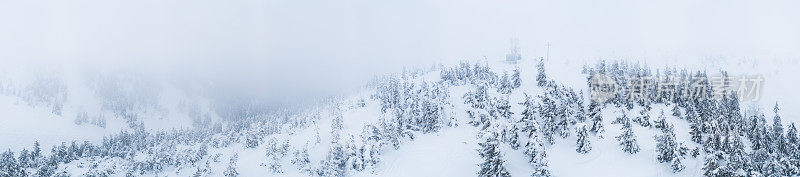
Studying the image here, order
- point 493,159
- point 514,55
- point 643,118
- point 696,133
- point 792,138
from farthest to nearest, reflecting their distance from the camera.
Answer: point 514,55 → point 643,118 → point 696,133 → point 792,138 → point 493,159

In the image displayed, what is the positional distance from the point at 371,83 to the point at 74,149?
74930 mm

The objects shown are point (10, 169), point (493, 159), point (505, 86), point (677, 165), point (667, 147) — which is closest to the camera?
point (677, 165)

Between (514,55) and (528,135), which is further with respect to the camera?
(514,55)

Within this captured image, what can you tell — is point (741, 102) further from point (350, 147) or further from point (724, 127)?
point (350, 147)

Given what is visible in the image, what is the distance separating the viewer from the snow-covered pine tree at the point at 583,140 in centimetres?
6047

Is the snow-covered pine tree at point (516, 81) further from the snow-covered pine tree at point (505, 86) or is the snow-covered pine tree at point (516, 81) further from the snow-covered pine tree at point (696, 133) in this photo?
the snow-covered pine tree at point (696, 133)

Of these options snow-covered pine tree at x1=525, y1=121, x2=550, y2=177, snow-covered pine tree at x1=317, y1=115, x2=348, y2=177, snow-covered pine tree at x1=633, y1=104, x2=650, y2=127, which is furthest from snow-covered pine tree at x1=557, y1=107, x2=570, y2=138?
snow-covered pine tree at x1=317, y1=115, x2=348, y2=177

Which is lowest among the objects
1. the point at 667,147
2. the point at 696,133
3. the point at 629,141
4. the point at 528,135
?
the point at 667,147

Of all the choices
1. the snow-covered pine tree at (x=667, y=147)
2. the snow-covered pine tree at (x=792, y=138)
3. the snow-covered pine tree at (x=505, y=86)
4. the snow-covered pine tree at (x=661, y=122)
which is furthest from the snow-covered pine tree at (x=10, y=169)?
the snow-covered pine tree at (x=792, y=138)

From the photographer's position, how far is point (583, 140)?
2388 inches

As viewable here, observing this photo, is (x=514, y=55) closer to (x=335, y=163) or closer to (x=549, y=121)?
(x=549, y=121)

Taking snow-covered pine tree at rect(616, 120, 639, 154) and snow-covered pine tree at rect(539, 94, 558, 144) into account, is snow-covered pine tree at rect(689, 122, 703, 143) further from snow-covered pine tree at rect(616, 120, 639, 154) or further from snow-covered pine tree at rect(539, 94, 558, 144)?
snow-covered pine tree at rect(539, 94, 558, 144)

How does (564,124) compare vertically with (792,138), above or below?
above

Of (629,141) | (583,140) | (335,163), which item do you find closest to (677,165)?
(629,141)
